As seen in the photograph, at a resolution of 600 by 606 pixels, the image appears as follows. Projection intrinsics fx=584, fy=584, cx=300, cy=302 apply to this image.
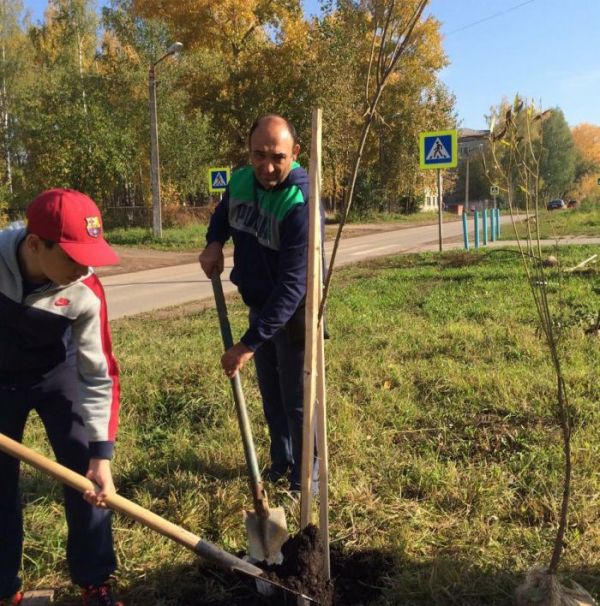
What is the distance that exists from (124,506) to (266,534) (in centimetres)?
78

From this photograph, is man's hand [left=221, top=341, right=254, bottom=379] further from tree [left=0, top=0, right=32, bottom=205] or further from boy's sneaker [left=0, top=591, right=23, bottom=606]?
tree [left=0, top=0, right=32, bottom=205]

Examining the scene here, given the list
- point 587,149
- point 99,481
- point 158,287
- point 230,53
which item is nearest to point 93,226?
point 99,481

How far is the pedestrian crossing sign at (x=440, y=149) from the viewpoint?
37.5ft

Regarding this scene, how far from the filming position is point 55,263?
1708 mm

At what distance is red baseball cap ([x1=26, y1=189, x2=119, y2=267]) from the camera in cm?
165

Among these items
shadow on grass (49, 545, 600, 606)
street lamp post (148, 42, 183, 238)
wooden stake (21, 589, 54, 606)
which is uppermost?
street lamp post (148, 42, 183, 238)

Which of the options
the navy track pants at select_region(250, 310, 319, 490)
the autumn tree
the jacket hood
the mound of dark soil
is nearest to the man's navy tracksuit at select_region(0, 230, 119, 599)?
the jacket hood

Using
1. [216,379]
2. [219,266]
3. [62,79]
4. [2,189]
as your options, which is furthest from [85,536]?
[62,79]

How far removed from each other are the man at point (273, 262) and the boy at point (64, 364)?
0.54 metres

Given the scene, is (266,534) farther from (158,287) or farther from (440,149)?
(440,149)

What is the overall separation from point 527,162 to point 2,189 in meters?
17.6

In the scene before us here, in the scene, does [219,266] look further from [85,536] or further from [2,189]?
[2,189]

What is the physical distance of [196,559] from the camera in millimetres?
2414

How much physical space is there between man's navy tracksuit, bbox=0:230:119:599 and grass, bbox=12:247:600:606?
0.37 metres
